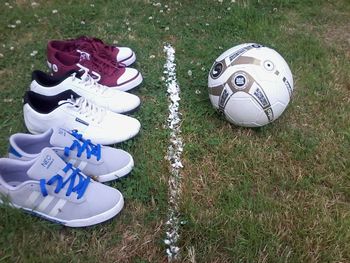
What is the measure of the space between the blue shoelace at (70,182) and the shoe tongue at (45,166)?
0.10 feet

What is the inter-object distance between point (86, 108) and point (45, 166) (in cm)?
59

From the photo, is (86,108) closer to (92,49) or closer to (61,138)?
(61,138)

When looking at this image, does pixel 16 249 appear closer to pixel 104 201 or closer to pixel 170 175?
pixel 104 201

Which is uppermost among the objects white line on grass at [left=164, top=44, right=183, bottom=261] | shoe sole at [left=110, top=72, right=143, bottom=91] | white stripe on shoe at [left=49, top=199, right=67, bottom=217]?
white stripe on shoe at [left=49, top=199, right=67, bottom=217]

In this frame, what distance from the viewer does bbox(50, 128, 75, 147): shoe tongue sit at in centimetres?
212

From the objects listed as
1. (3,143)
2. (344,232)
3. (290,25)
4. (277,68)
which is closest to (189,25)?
(290,25)

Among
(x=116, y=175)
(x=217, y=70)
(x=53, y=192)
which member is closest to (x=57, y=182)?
(x=53, y=192)

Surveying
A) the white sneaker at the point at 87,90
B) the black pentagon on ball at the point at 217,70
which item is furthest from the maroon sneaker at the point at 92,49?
the black pentagon on ball at the point at 217,70

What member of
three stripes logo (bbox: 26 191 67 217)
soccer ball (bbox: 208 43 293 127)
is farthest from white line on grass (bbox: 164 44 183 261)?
three stripes logo (bbox: 26 191 67 217)

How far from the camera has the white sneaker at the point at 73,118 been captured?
2350 millimetres

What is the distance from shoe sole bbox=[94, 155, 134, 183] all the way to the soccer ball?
736 mm

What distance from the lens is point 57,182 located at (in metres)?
1.97

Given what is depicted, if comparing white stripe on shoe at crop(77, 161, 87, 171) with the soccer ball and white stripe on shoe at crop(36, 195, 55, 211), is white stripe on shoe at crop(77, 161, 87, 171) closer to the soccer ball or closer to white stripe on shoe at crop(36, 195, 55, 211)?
white stripe on shoe at crop(36, 195, 55, 211)

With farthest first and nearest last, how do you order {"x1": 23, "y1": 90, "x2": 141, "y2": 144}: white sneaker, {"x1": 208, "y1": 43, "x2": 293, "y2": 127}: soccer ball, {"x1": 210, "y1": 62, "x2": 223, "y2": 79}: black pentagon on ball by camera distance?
{"x1": 210, "y1": 62, "x2": 223, "y2": 79}: black pentagon on ball < {"x1": 208, "y1": 43, "x2": 293, "y2": 127}: soccer ball < {"x1": 23, "y1": 90, "x2": 141, "y2": 144}: white sneaker
